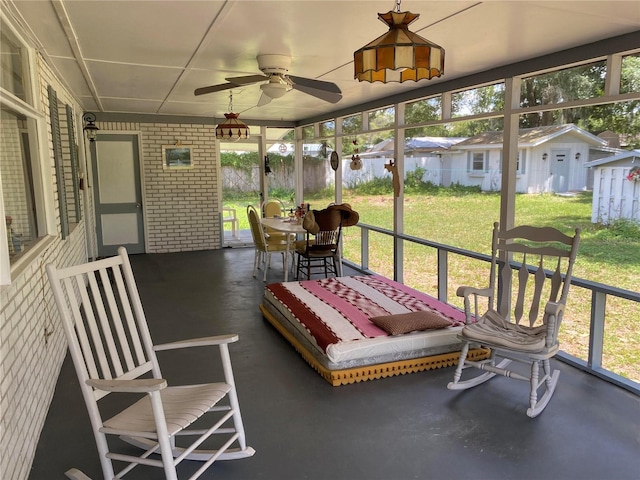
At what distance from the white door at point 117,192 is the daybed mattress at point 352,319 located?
4484 millimetres

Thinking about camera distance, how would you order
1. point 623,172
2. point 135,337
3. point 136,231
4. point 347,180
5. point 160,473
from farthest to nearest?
point 136,231, point 347,180, point 623,172, point 135,337, point 160,473

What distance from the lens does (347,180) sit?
25.2 feet

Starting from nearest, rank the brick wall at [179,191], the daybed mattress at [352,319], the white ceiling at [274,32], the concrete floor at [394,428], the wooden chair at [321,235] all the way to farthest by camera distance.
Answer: the concrete floor at [394,428], the white ceiling at [274,32], the daybed mattress at [352,319], the wooden chair at [321,235], the brick wall at [179,191]

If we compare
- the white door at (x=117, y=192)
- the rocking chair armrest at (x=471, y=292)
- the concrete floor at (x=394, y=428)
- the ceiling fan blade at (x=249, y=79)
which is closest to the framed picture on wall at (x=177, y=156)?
the white door at (x=117, y=192)

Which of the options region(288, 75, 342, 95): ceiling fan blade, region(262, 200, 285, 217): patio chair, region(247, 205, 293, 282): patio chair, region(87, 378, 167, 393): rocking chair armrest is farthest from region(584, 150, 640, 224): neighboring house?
region(262, 200, 285, 217): patio chair

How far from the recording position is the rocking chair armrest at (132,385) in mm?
1809

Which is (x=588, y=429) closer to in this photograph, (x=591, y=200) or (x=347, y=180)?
(x=591, y=200)

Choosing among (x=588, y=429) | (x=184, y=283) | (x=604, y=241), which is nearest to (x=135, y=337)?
(x=588, y=429)

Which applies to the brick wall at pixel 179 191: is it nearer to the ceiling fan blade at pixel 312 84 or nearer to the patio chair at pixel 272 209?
the patio chair at pixel 272 209

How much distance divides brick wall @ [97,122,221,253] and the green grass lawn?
3.43 meters

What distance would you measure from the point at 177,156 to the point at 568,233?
6.38 m

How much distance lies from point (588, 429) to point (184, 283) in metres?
4.74

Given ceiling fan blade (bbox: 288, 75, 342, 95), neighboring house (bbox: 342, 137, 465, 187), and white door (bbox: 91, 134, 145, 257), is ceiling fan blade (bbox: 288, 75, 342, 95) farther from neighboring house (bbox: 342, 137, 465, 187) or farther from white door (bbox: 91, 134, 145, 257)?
white door (bbox: 91, 134, 145, 257)

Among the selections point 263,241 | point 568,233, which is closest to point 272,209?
point 263,241
